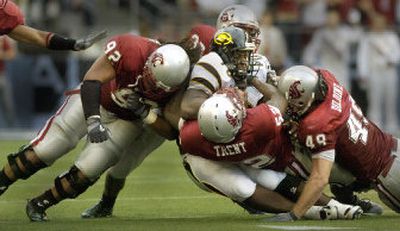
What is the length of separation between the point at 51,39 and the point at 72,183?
975 mm

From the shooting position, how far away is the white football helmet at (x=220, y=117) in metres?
6.28

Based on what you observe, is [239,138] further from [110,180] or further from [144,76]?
[110,180]

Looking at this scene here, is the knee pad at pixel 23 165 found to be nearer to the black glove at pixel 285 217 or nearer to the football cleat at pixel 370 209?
the black glove at pixel 285 217

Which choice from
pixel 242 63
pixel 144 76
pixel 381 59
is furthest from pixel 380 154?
pixel 381 59

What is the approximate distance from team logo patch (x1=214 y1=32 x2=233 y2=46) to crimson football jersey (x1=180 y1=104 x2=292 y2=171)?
1.33ft

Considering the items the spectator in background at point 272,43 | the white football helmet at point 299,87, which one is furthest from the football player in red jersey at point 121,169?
the spectator in background at point 272,43

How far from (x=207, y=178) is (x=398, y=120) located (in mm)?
8077

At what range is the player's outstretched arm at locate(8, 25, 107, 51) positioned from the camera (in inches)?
287

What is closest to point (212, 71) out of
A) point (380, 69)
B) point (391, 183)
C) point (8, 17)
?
point (391, 183)

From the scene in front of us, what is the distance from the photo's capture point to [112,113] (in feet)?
23.3

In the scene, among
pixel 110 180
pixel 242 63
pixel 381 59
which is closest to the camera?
pixel 242 63

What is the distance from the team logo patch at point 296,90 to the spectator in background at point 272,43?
7.20 m

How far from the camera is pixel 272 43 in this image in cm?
1379

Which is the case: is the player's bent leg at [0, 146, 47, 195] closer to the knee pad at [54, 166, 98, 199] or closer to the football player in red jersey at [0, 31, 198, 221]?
the football player in red jersey at [0, 31, 198, 221]
